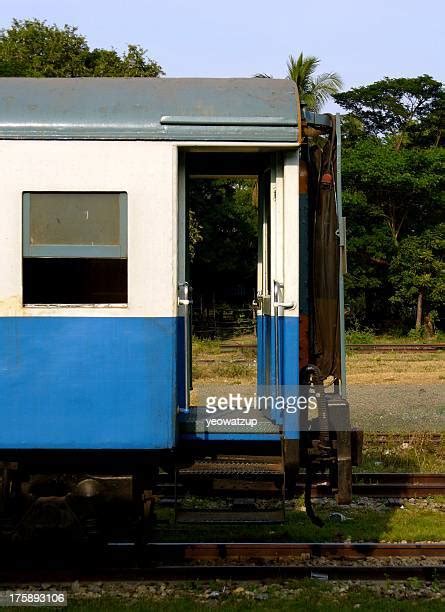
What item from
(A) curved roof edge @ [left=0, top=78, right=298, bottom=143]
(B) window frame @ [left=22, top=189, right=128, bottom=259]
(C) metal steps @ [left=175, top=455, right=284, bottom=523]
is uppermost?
(A) curved roof edge @ [left=0, top=78, right=298, bottom=143]

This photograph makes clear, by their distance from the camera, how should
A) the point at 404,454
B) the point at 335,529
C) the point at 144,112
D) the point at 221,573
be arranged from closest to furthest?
1. the point at 144,112
2. the point at 221,573
3. the point at 335,529
4. the point at 404,454

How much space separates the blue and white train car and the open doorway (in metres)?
0.64

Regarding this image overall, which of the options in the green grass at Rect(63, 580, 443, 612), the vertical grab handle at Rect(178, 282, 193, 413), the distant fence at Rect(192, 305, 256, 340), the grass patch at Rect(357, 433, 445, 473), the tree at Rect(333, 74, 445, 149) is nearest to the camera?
the vertical grab handle at Rect(178, 282, 193, 413)

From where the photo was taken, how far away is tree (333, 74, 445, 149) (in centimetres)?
4219

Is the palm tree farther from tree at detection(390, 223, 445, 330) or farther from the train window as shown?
the train window

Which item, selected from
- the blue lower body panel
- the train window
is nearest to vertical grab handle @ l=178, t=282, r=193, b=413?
the blue lower body panel

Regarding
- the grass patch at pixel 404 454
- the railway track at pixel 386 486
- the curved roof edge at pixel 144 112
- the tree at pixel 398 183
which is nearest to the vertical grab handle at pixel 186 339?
the curved roof edge at pixel 144 112

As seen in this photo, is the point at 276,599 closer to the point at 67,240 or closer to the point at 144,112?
the point at 67,240

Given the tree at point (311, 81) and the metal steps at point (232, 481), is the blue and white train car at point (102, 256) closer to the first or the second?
the metal steps at point (232, 481)

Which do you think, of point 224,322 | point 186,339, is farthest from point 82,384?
point 224,322

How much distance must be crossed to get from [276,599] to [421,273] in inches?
1101

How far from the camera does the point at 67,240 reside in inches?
222

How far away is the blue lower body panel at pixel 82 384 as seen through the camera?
5.56 meters

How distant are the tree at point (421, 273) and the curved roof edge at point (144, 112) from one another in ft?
89.3
